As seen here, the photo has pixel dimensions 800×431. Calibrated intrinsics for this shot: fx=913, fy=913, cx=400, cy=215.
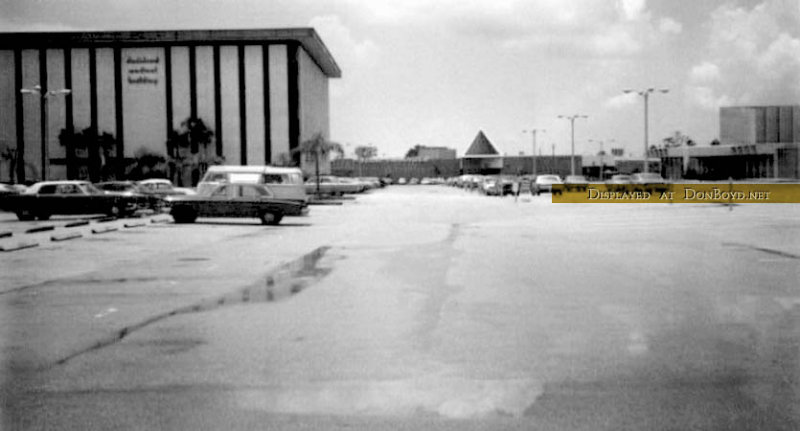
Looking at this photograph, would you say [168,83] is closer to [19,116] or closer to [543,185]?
[19,116]

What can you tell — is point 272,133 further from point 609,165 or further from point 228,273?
point 609,165

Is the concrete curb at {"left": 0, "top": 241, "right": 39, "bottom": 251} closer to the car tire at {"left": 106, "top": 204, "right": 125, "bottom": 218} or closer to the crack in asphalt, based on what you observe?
the car tire at {"left": 106, "top": 204, "right": 125, "bottom": 218}

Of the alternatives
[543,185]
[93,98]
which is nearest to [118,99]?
[93,98]

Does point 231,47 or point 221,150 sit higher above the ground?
point 231,47

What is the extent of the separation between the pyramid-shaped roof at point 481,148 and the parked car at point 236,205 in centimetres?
14552

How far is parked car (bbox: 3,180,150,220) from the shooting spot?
32562 mm

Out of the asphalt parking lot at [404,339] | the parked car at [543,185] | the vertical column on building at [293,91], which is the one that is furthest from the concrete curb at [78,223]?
the vertical column on building at [293,91]

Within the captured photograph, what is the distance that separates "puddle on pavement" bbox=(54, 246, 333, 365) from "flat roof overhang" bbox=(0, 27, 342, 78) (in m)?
70.7

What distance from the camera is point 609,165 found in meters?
168

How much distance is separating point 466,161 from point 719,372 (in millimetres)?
165917

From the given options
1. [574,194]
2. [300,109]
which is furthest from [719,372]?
[300,109]

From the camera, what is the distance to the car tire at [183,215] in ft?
98.6

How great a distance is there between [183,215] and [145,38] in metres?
60.6
